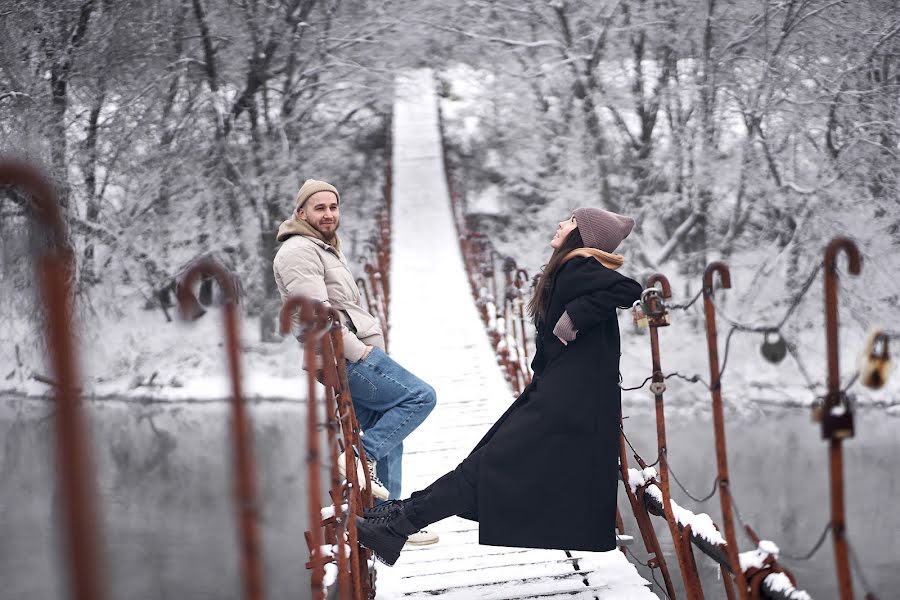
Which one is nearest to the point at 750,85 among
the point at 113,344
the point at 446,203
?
the point at 446,203

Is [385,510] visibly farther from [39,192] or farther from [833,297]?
[39,192]

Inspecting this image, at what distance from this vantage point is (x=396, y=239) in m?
13.4

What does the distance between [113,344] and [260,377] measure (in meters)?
3.08

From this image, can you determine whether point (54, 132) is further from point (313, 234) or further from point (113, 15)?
point (313, 234)

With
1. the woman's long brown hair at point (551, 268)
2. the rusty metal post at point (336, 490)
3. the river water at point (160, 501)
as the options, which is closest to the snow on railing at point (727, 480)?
the woman's long brown hair at point (551, 268)

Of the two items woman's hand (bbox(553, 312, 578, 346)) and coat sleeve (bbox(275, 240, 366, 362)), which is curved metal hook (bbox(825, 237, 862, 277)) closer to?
woman's hand (bbox(553, 312, 578, 346))

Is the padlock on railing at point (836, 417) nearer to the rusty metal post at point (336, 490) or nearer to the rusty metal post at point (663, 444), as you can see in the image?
the rusty metal post at point (663, 444)

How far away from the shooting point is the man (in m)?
2.75

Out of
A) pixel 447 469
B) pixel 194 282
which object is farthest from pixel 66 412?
pixel 447 469

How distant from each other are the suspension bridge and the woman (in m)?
0.14

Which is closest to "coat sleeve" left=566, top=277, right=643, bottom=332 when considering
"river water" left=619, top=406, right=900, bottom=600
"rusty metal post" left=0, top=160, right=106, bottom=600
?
"rusty metal post" left=0, top=160, right=106, bottom=600

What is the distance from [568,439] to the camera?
231 centimetres

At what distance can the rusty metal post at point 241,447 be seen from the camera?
3.00ft

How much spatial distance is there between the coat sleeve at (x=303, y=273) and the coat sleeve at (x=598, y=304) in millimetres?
805
